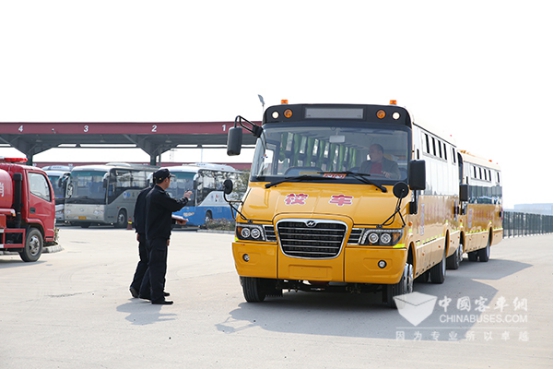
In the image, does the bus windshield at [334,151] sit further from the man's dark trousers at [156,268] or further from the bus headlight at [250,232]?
the man's dark trousers at [156,268]

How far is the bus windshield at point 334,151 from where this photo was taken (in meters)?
11.9

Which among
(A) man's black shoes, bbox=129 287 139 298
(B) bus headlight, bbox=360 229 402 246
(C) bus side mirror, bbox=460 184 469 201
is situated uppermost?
(C) bus side mirror, bbox=460 184 469 201

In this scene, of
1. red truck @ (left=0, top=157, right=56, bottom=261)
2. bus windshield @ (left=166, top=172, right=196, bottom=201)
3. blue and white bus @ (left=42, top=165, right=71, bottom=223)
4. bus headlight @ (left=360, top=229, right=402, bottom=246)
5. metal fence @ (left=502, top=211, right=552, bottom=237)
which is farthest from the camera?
metal fence @ (left=502, top=211, right=552, bottom=237)

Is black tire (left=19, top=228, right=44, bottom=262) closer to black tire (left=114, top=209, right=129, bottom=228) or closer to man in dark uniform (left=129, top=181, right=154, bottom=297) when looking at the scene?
man in dark uniform (left=129, top=181, right=154, bottom=297)

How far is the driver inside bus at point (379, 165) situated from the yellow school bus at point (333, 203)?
14 mm

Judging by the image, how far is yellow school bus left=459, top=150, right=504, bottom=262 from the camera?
21.7m

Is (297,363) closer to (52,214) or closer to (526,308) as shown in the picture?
(526,308)

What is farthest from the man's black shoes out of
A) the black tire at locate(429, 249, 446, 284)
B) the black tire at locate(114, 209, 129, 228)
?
the black tire at locate(114, 209, 129, 228)

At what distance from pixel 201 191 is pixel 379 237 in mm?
35954

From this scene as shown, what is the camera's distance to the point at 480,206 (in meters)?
24.2

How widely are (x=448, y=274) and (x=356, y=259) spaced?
8610 mm

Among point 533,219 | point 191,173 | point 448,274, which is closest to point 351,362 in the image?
point 448,274

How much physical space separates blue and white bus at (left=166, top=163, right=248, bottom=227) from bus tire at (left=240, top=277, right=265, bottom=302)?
33.2m

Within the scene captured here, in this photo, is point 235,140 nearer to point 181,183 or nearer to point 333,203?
point 333,203
